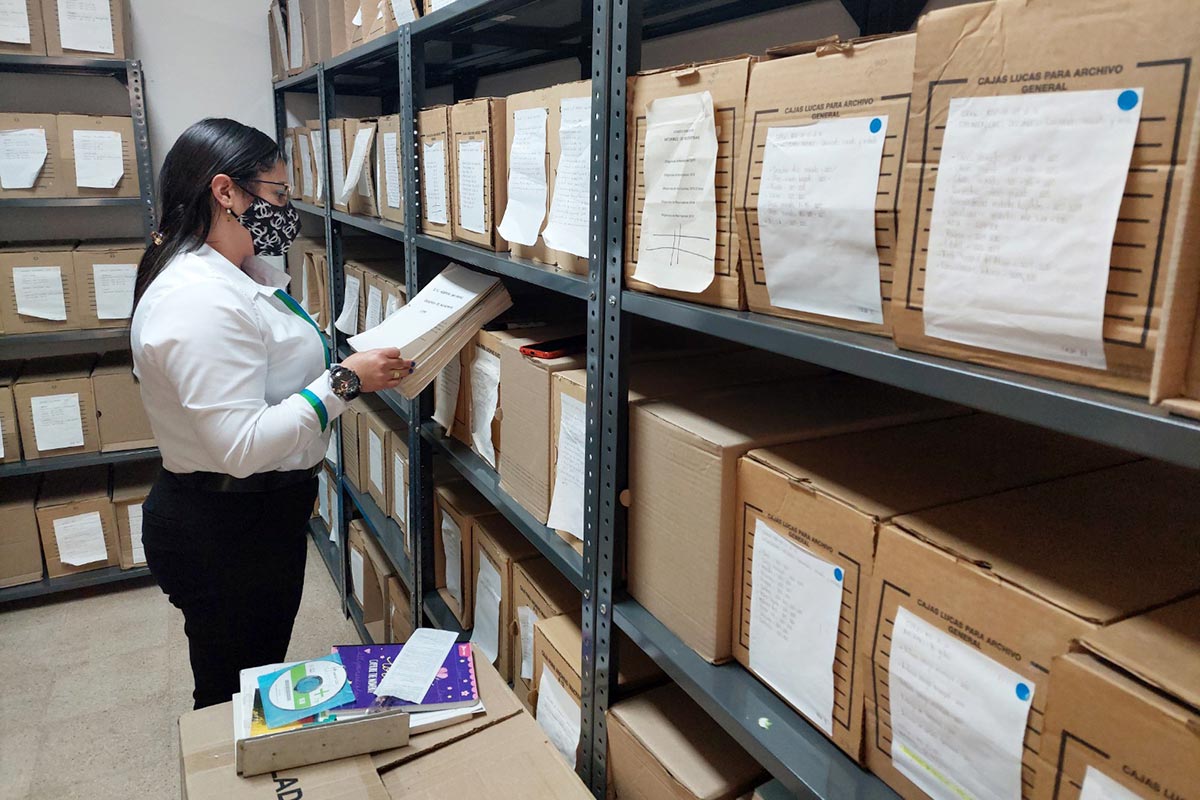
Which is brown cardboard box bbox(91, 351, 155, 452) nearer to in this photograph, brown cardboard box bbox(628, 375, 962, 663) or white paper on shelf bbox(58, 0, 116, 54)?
white paper on shelf bbox(58, 0, 116, 54)

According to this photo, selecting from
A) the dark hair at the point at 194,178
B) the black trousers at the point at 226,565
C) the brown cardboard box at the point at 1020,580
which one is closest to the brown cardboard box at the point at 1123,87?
the brown cardboard box at the point at 1020,580

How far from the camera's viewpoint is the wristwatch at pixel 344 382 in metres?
1.55

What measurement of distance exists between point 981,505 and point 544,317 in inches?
43.3

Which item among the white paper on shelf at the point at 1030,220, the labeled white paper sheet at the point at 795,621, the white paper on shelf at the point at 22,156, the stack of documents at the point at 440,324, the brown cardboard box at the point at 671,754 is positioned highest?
the white paper on shelf at the point at 22,156

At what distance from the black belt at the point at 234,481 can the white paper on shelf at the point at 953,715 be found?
1.36m

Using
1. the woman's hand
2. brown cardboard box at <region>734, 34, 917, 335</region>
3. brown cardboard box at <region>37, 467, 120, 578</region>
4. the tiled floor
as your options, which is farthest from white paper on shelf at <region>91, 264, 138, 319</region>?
brown cardboard box at <region>734, 34, 917, 335</region>

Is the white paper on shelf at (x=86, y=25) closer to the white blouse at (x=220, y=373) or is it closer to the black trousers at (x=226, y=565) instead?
the white blouse at (x=220, y=373)

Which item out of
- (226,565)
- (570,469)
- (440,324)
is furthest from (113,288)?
(570,469)

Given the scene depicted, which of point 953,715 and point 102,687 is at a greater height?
point 953,715

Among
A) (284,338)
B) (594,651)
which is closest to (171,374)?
(284,338)

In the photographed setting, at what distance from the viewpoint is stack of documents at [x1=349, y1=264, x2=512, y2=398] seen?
1564mm

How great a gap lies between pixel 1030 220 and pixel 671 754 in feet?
2.61

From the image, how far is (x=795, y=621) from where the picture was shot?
85 cm

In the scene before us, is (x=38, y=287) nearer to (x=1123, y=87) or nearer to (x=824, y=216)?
(x=824, y=216)
